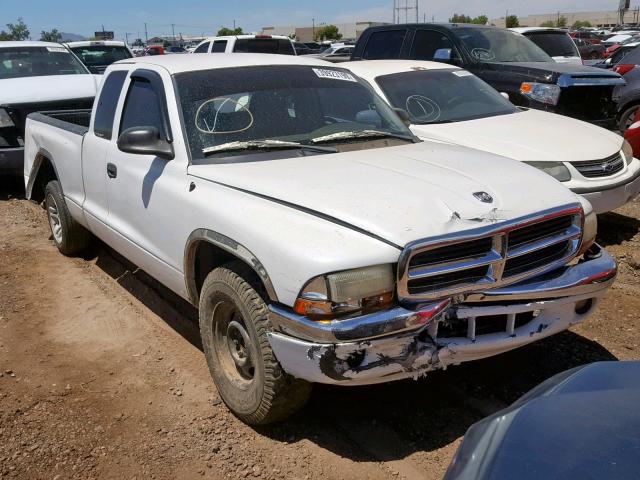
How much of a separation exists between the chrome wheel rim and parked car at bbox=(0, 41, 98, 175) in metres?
2.35

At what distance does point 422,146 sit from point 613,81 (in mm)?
5771

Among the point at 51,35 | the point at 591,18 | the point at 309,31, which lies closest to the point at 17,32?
the point at 51,35

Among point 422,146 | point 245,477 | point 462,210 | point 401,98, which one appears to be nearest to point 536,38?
point 401,98

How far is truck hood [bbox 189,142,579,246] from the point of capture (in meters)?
3.08

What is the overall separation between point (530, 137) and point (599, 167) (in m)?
0.66

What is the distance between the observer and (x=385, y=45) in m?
9.88

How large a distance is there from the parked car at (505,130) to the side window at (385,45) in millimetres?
2224

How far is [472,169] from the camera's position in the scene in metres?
3.72

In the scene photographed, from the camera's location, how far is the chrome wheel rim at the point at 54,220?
6.20 m

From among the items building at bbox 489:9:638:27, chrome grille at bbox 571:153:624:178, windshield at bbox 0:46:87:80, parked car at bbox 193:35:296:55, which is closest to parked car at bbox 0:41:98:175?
windshield at bbox 0:46:87:80

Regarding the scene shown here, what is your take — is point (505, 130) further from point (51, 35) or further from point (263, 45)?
point (51, 35)

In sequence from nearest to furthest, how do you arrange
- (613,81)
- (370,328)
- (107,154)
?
(370,328) < (107,154) < (613,81)

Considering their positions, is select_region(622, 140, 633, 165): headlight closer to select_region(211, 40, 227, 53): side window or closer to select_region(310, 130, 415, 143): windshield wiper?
select_region(310, 130, 415, 143): windshield wiper

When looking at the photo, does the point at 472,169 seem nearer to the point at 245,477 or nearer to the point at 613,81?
the point at 245,477
